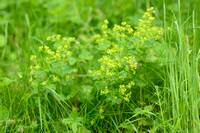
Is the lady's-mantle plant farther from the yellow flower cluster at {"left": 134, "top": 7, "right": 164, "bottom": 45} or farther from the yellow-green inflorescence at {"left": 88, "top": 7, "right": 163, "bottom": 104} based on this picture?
the yellow flower cluster at {"left": 134, "top": 7, "right": 164, "bottom": 45}

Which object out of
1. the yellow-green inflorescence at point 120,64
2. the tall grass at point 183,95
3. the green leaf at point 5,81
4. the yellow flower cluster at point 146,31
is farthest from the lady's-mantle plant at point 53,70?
the tall grass at point 183,95

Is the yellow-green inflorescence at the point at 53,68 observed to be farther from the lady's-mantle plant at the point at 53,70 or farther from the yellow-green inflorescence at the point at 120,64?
the yellow-green inflorescence at the point at 120,64

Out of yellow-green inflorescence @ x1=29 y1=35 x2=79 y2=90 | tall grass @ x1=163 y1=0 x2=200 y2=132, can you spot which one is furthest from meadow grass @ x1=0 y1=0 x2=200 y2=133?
yellow-green inflorescence @ x1=29 y1=35 x2=79 y2=90

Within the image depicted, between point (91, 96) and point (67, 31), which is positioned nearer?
point (91, 96)

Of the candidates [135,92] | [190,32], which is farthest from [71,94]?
[190,32]

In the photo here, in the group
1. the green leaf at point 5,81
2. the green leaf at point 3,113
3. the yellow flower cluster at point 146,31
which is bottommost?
the green leaf at point 3,113

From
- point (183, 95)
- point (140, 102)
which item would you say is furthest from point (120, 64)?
point (183, 95)

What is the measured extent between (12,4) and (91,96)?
8.79 feet

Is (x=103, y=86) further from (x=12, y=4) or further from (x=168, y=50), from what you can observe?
(x=12, y=4)

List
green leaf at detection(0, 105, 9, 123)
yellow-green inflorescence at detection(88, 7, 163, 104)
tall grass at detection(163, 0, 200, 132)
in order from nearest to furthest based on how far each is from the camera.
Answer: tall grass at detection(163, 0, 200, 132)
yellow-green inflorescence at detection(88, 7, 163, 104)
green leaf at detection(0, 105, 9, 123)

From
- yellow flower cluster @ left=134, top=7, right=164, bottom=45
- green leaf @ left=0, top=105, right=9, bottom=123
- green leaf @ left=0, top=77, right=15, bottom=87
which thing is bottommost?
green leaf @ left=0, top=105, right=9, bottom=123

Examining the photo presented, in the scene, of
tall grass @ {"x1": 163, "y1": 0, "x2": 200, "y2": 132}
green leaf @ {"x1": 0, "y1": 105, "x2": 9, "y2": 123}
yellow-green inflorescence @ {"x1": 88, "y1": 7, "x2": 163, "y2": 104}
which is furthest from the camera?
green leaf @ {"x1": 0, "y1": 105, "x2": 9, "y2": 123}

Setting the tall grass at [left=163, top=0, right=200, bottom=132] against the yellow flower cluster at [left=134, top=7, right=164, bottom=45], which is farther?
the yellow flower cluster at [left=134, top=7, right=164, bottom=45]

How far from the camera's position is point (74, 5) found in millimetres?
3896
